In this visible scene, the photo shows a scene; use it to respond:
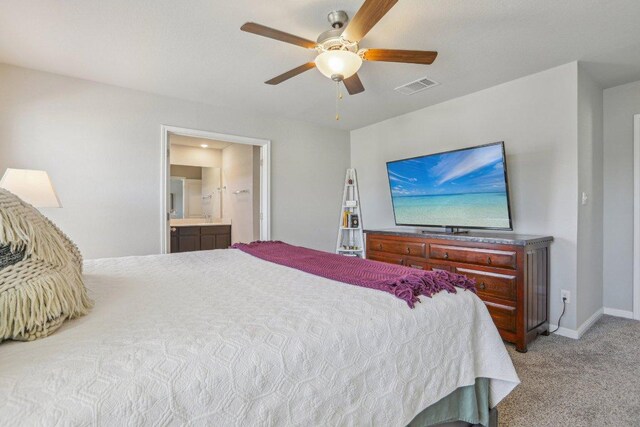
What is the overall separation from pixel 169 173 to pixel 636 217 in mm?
4767

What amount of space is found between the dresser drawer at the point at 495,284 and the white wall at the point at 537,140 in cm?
64

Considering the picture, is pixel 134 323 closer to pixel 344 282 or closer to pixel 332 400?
pixel 332 400

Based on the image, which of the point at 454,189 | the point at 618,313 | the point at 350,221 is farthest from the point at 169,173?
the point at 618,313

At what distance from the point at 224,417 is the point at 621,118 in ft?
14.1

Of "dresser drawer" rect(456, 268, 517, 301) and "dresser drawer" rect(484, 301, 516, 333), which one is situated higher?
"dresser drawer" rect(456, 268, 517, 301)

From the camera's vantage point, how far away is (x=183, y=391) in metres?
0.67

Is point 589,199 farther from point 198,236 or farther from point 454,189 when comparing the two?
point 198,236

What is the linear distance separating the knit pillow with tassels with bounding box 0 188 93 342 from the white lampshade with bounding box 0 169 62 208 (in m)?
1.73

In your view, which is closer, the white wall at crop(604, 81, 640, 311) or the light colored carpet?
the light colored carpet

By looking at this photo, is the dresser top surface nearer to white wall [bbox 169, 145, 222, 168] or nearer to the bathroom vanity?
the bathroom vanity

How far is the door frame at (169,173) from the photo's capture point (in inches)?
130

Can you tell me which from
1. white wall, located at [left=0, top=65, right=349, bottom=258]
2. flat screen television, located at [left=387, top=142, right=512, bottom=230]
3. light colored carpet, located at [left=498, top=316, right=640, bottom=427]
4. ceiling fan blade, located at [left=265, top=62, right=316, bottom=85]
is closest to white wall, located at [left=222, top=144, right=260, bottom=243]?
white wall, located at [left=0, top=65, right=349, bottom=258]

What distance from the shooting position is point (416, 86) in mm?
3102

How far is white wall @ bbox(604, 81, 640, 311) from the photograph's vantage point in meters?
3.07
